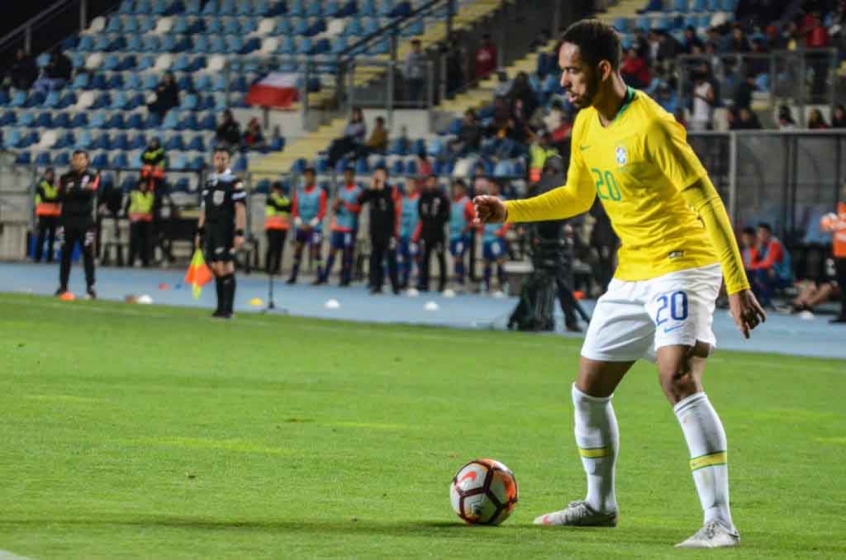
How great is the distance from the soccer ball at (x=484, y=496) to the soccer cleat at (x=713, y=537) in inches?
35.4

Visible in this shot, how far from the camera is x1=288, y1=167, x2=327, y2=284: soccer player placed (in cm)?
3312

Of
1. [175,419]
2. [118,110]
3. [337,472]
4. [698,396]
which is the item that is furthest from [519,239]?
[698,396]

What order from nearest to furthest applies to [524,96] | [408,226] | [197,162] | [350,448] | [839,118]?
[350,448]
[839,118]
[408,226]
[524,96]
[197,162]

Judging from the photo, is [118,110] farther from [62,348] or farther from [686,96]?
[62,348]

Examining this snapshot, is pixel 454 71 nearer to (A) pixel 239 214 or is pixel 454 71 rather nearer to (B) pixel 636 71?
(B) pixel 636 71

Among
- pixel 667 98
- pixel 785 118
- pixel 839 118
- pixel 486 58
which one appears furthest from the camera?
pixel 486 58

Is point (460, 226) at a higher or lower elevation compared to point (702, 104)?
lower

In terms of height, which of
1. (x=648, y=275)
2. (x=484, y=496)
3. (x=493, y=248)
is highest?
(x=648, y=275)

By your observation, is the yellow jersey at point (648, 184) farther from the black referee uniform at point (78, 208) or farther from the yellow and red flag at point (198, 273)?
the black referee uniform at point (78, 208)

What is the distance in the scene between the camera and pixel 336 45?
4150 centimetres

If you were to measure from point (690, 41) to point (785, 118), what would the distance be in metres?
6.20

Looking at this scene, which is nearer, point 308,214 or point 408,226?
point 408,226

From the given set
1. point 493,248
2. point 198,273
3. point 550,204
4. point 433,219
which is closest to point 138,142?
point 433,219

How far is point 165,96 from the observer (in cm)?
4159
